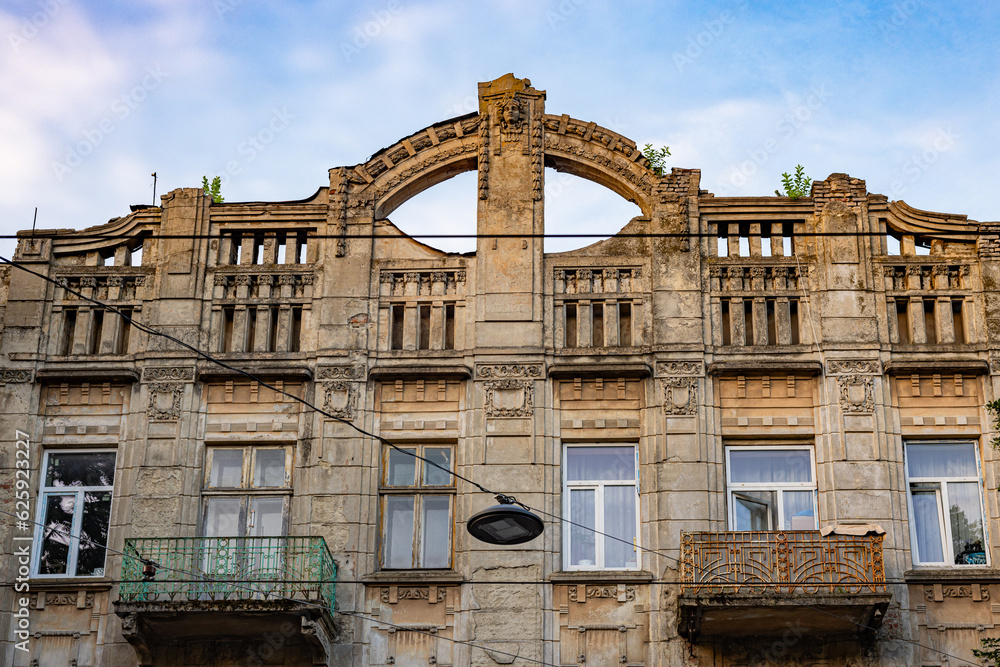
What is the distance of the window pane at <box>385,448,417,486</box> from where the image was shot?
876 inches

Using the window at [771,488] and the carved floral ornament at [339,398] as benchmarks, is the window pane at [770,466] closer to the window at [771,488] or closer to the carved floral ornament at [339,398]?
the window at [771,488]

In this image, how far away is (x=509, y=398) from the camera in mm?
22344

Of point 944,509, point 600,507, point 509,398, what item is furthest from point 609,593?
point 944,509

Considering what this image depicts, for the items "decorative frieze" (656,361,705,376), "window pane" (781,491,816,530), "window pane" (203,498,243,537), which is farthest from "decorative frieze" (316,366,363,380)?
"window pane" (781,491,816,530)

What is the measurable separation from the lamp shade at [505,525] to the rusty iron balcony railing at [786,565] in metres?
2.33

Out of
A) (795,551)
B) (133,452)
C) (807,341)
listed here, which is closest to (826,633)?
(795,551)

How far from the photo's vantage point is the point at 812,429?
2212 cm

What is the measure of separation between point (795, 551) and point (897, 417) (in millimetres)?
3204

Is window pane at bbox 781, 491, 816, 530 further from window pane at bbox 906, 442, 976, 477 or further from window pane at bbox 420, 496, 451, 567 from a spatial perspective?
window pane at bbox 420, 496, 451, 567

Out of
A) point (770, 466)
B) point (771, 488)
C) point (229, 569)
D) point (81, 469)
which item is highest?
point (770, 466)

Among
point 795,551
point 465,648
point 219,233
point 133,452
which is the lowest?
point 465,648

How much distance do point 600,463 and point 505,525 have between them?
131 inches

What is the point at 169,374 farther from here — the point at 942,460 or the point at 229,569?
the point at 942,460

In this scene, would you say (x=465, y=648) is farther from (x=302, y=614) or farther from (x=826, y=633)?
(x=826, y=633)
